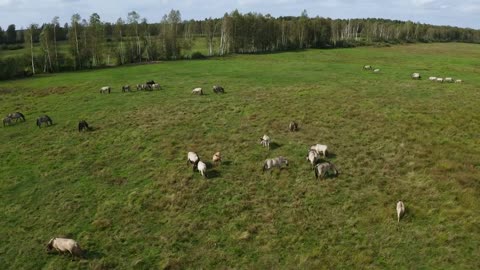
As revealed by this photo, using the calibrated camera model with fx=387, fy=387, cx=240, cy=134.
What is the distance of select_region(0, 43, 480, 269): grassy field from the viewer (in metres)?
15.2

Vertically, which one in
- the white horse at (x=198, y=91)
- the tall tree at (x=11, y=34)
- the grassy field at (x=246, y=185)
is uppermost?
the tall tree at (x=11, y=34)

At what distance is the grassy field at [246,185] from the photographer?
15195 millimetres

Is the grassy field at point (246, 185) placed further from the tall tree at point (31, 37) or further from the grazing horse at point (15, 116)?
the tall tree at point (31, 37)

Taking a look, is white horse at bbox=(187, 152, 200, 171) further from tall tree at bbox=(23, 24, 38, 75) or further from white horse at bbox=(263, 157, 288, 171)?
tall tree at bbox=(23, 24, 38, 75)

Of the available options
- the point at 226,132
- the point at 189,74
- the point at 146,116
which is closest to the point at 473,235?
the point at 226,132

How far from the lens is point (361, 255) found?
14.7m

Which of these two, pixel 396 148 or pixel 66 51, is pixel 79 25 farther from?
pixel 396 148

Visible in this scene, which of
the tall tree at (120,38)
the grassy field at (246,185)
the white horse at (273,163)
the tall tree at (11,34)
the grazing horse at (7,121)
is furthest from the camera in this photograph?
the tall tree at (11,34)

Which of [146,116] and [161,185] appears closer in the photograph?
[161,185]

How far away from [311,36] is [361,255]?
356ft

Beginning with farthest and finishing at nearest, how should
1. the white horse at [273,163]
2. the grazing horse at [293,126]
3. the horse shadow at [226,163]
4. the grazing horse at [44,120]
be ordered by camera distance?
1. the grazing horse at [44,120]
2. the grazing horse at [293,126]
3. the horse shadow at [226,163]
4. the white horse at [273,163]

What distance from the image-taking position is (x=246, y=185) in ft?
65.8

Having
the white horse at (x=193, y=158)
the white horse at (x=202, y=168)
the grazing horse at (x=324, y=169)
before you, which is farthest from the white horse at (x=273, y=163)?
the white horse at (x=193, y=158)

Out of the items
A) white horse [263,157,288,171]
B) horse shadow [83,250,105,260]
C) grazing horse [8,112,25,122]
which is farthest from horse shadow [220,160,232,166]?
grazing horse [8,112,25,122]
